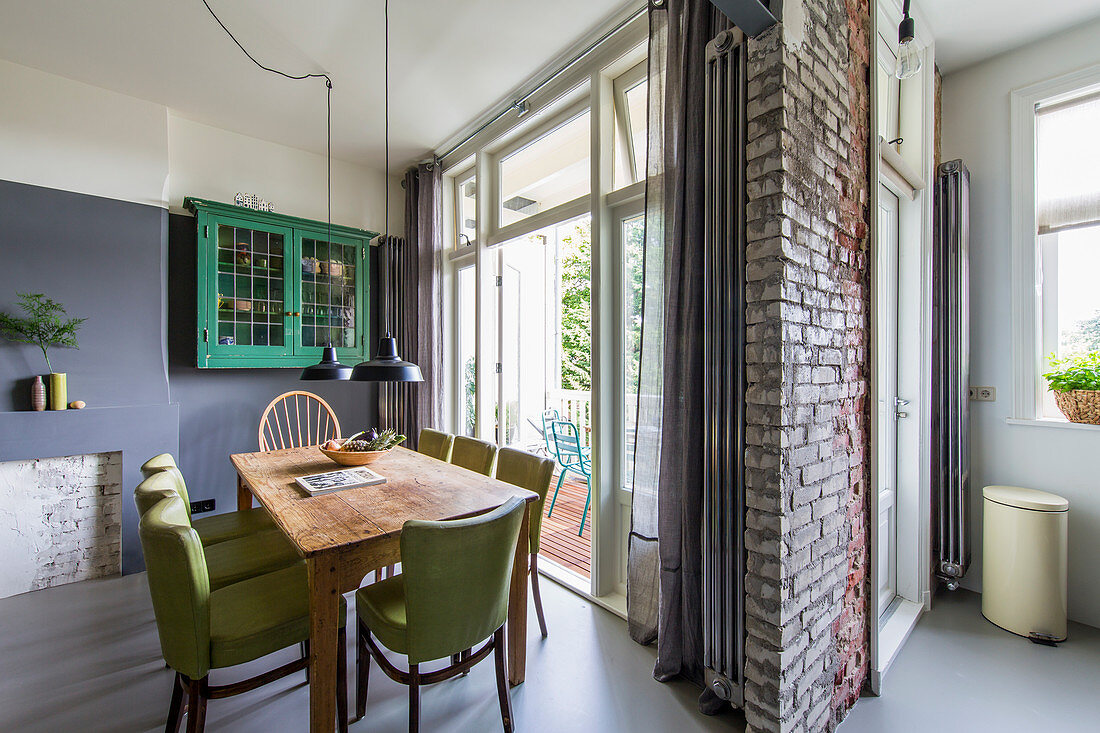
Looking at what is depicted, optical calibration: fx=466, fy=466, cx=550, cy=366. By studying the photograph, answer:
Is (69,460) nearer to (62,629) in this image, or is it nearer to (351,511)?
(62,629)

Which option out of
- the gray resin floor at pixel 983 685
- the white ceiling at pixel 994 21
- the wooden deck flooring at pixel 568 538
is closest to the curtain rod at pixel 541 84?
the white ceiling at pixel 994 21

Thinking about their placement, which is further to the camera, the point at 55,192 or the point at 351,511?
the point at 55,192

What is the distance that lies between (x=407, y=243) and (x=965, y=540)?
14.8 feet

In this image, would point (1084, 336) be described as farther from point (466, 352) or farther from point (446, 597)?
point (466, 352)

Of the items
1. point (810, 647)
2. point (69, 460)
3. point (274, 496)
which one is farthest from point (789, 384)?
point (69, 460)

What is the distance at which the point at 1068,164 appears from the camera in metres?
2.47

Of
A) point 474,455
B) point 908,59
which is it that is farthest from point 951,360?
point 474,455

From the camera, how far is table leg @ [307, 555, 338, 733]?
1418 millimetres

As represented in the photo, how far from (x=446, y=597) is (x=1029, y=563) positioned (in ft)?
8.99

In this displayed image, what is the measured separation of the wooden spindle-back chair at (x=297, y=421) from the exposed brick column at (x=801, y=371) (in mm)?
3205

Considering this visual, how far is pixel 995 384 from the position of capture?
2.64 m

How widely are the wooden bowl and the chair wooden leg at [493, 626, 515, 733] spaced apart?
1.20 meters

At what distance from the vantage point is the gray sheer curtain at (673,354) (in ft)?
6.04

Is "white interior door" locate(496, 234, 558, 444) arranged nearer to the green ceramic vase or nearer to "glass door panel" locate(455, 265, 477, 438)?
"glass door panel" locate(455, 265, 477, 438)
